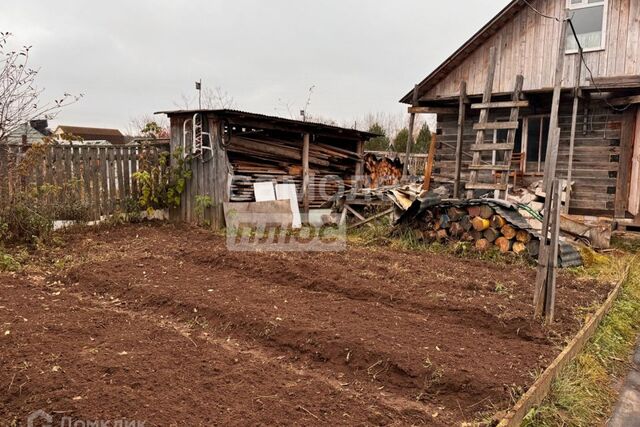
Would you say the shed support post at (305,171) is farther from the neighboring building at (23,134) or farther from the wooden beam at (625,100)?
the wooden beam at (625,100)

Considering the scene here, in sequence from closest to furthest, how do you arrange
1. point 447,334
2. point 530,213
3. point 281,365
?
point 281,365 → point 447,334 → point 530,213

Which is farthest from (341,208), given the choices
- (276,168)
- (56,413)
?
(56,413)

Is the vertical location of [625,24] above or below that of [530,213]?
above

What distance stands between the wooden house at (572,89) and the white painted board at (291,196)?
12.5ft

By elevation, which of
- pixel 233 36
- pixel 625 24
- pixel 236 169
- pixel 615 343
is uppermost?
pixel 233 36

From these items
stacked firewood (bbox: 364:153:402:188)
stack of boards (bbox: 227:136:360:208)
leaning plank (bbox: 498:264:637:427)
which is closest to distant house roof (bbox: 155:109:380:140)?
stack of boards (bbox: 227:136:360:208)

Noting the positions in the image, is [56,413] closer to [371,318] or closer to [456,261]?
[371,318]

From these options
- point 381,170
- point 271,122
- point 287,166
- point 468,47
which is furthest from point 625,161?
point 381,170

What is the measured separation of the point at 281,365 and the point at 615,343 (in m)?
3.30

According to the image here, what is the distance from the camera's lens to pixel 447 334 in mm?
3984

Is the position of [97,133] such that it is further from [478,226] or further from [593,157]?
[478,226]

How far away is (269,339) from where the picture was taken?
3822mm

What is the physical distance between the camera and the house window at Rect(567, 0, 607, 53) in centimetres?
977

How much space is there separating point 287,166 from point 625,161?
7508mm
